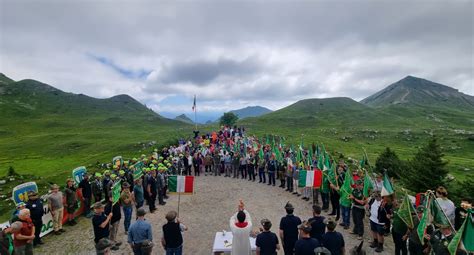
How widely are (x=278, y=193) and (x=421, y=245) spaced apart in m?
12.1

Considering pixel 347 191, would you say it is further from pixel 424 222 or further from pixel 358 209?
pixel 424 222

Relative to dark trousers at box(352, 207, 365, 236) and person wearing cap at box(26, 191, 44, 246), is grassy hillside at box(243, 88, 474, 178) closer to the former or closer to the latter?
dark trousers at box(352, 207, 365, 236)

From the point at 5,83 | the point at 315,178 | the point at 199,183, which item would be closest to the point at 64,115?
the point at 5,83

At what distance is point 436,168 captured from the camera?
1834 centimetres

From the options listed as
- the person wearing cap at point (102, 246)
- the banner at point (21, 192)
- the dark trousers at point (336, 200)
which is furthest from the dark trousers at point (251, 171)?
the person wearing cap at point (102, 246)

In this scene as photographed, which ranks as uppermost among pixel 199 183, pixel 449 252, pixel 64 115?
pixel 64 115

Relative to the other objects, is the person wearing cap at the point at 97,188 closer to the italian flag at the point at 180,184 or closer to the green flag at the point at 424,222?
the italian flag at the point at 180,184

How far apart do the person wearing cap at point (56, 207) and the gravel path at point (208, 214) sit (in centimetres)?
46

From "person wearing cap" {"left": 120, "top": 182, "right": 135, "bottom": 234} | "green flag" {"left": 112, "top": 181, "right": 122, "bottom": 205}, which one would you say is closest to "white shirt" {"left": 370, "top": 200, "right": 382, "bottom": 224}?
"person wearing cap" {"left": 120, "top": 182, "right": 135, "bottom": 234}

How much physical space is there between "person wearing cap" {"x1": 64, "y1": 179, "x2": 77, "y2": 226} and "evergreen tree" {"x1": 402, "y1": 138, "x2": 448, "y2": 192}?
69.4ft

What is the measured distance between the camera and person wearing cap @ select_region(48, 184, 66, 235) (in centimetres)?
1346

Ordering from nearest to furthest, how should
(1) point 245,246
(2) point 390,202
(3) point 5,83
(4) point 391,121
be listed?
(1) point 245,246, (2) point 390,202, (4) point 391,121, (3) point 5,83

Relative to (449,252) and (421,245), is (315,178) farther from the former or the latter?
(449,252)

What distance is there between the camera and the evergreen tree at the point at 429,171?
59.6 ft
